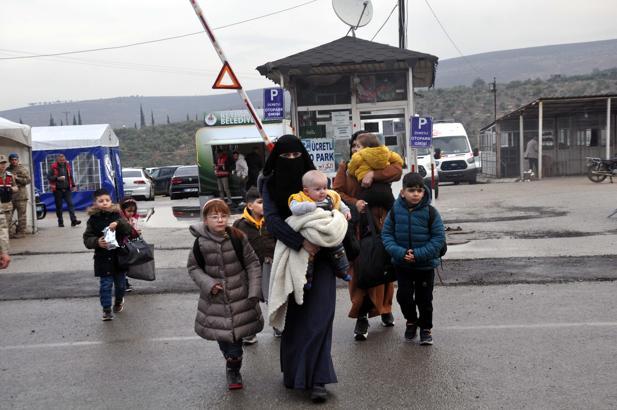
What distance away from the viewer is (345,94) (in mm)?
15836

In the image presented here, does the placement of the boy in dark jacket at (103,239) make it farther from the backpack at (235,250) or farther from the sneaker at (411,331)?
the sneaker at (411,331)

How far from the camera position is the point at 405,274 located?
6812 millimetres

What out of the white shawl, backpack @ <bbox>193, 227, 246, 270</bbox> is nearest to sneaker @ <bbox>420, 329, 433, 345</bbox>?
the white shawl

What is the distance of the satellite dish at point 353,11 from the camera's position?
1806cm

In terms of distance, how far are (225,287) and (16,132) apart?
13.4 metres

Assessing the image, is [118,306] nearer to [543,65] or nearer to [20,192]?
[20,192]

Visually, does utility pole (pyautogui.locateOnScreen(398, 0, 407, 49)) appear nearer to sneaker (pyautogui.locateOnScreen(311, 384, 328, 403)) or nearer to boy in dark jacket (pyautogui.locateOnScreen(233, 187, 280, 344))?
boy in dark jacket (pyautogui.locateOnScreen(233, 187, 280, 344))

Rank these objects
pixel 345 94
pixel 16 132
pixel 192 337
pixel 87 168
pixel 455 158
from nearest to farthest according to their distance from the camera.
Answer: pixel 192 337, pixel 345 94, pixel 16 132, pixel 87 168, pixel 455 158

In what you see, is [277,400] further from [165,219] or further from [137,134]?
[137,134]

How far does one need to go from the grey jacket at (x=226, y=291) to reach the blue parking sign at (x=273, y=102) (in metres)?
8.28

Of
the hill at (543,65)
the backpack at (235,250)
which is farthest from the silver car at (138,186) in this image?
the hill at (543,65)

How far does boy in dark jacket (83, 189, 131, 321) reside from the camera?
27.3 ft

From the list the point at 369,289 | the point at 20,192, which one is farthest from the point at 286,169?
the point at 20,192

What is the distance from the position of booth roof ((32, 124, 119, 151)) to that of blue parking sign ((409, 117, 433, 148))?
14.7 metres
